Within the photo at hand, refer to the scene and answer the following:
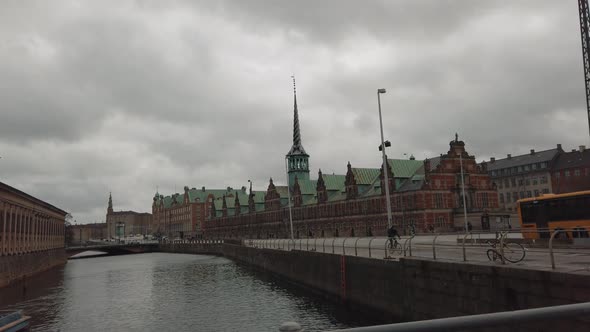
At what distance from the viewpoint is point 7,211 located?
52.7m

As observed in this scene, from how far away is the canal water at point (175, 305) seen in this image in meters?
31.2

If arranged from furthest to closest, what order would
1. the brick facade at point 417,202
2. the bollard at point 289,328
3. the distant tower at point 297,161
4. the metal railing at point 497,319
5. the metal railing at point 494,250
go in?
the distant tower at point 297,161, the brick facade at point 417,202, the metal railing at point 494,250, the bollard at point 289,328, the metal railing at point 497,319

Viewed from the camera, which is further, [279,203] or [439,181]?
[279,203]

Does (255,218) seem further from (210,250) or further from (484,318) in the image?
(484,318)

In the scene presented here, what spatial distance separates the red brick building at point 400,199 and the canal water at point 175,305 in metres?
30.6

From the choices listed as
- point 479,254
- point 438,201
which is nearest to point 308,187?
point 438,201

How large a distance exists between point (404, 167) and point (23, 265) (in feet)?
236

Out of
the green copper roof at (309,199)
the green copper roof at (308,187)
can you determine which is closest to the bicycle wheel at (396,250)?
the green copper roof at (309,199)

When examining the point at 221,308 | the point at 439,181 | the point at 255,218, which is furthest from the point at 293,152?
the point at 221,308

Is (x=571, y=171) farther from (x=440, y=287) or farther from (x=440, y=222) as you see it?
(x=440, y=287)

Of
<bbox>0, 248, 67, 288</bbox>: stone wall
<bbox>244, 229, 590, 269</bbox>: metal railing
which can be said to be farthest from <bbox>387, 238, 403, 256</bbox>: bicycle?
<bbox>0, 248, 67, 288</bbox>: stone wall

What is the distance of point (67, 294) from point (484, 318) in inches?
2104

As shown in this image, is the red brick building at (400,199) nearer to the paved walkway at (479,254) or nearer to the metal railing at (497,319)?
the paved walkway at (479,254)

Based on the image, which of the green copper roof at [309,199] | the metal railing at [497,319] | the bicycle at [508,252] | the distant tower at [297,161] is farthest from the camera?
the distant tower at [297,161]
